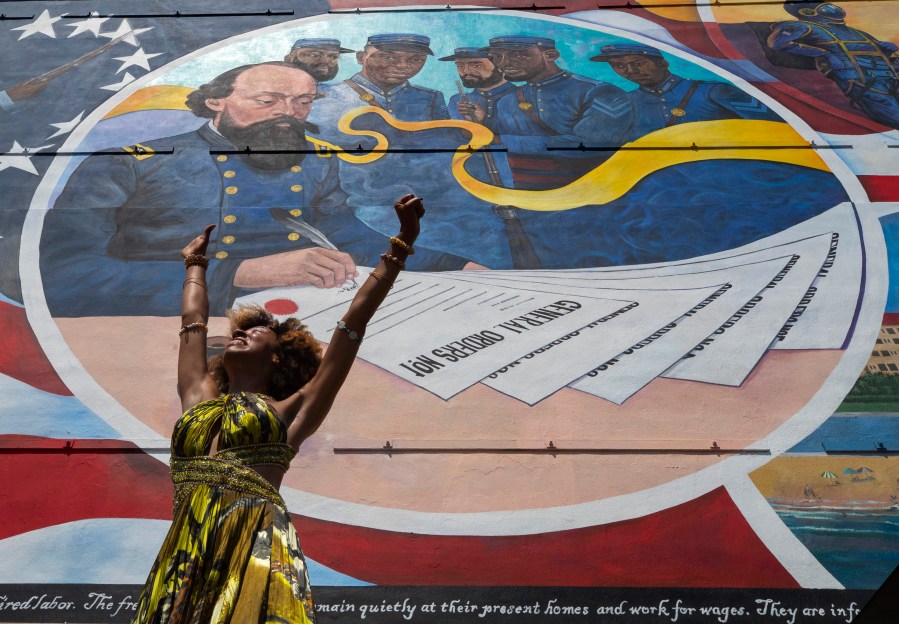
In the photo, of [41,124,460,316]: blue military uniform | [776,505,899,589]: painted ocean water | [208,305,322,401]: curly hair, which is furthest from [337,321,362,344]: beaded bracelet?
[41,124,460,316]: blue military uniform

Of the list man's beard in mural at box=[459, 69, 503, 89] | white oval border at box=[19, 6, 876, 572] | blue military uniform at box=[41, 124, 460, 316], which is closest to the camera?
white oval border at box=[19, 6, 876, 572]

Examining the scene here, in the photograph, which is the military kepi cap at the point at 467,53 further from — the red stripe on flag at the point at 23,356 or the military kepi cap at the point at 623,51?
the red stripe on flag at the point at 23,356

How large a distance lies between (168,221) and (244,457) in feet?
14.3

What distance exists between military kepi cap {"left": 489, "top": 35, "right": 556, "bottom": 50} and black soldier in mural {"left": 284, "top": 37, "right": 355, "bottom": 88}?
3.62 feet

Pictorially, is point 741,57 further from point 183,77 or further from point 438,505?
point 438,505

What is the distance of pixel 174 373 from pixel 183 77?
296cm

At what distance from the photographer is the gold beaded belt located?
8.96 feet

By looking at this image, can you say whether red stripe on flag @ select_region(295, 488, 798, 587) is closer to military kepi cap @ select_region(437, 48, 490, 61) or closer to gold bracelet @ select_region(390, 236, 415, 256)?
gold bracelet @ select_region(390, 236, 415, 256)

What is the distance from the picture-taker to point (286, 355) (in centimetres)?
314

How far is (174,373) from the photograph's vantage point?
19.5ft

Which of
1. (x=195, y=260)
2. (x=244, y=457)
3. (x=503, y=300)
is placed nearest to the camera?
(x=244, y=457)

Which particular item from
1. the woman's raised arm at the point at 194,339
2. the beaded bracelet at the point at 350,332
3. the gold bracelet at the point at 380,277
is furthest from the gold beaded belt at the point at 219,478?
the gold bracelet at the point at 380,277

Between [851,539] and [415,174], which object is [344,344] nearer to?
[851,539]

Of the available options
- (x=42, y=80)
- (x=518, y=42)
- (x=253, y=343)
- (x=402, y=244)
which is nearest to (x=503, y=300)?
(x=518, y=42)
